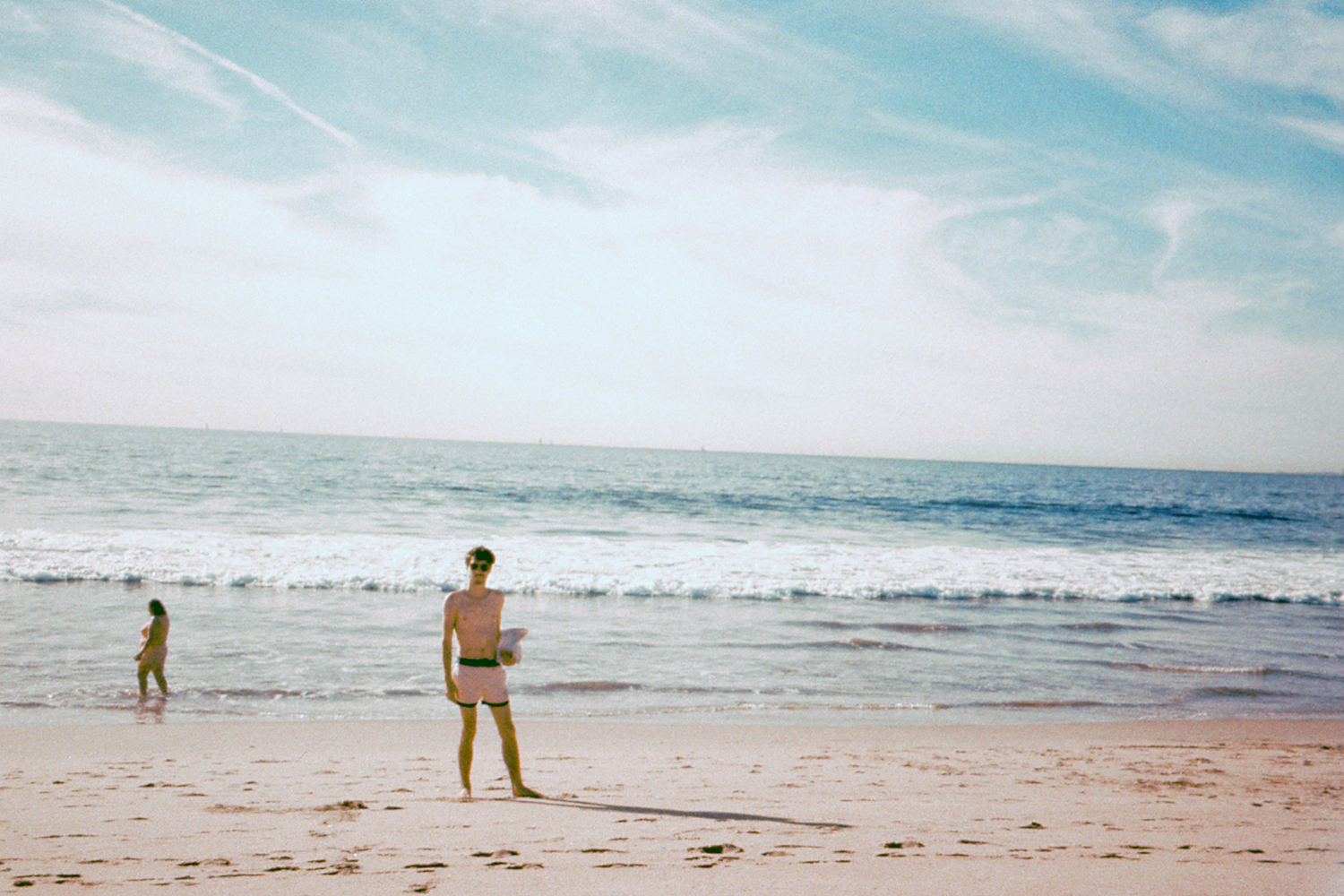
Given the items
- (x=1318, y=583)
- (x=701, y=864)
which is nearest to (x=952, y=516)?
(x=1318, y=583)

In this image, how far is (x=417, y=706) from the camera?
8.98 m

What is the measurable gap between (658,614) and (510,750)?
8.98 metres

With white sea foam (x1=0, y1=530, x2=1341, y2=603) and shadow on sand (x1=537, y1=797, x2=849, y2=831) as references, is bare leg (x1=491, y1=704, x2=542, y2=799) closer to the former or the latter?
shadow on sand (x1=537, y1=797, x2=849, y2=831)

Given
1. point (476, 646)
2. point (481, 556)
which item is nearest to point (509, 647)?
point (476, 646)

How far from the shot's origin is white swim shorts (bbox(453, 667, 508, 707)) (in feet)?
18.6

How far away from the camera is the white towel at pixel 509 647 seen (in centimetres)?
556

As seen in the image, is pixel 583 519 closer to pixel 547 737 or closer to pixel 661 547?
pixel 661 547

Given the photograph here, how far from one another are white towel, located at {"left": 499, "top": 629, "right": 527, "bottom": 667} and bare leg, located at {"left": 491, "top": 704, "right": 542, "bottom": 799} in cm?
45

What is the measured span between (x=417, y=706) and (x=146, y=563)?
458 inches

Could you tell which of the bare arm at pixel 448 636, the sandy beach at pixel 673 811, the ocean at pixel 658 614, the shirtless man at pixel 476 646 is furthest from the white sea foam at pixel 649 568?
the bare arm at pixel 448 636

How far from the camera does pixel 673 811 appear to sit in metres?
5.70

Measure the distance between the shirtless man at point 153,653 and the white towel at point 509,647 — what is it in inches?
223

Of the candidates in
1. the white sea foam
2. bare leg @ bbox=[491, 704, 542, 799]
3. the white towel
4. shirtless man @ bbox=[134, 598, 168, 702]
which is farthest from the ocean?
the white towel

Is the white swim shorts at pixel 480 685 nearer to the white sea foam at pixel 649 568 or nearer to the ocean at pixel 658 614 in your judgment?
the ocean at pixel 658 614
